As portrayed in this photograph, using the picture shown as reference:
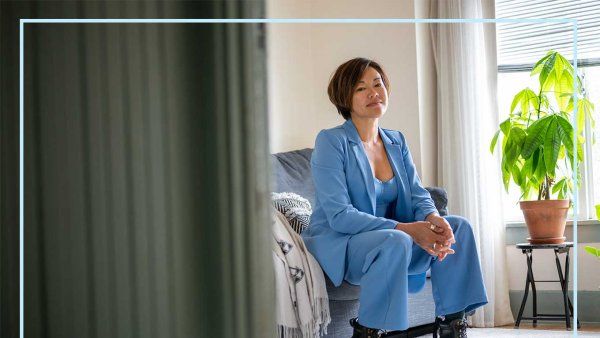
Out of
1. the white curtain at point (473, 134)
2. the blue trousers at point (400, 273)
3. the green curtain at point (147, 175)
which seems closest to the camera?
the green curtain at point (147, 175)

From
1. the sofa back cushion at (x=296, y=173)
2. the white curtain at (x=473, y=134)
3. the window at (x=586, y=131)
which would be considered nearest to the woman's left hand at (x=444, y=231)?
the sofa back cushion at (x=296, y=173)

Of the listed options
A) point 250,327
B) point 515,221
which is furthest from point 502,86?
point 250,327

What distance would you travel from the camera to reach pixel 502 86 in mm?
3223

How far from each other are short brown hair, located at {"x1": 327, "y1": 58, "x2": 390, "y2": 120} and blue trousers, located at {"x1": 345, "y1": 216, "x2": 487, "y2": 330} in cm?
43

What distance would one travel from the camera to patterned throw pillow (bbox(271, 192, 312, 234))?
84.8 inches

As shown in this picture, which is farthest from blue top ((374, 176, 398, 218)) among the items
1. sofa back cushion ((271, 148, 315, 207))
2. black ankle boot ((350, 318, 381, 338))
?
sofa back cushion ((271, 148, 315, 207))

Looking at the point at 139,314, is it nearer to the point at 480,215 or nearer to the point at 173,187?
the point at 173,187

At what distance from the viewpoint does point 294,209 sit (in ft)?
7.22

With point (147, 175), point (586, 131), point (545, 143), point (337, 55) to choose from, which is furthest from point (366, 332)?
point (586, 131)

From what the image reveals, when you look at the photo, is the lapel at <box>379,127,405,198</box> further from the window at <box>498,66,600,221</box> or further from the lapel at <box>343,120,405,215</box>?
the window at <box>498,66,600,221</box>

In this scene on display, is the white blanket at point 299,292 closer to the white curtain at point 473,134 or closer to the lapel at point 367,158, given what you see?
the lapel at point 367,158

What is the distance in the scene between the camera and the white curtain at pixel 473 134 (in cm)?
281

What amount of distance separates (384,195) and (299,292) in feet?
1.21

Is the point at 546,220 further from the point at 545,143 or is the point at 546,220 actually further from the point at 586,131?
the point at 586,131
